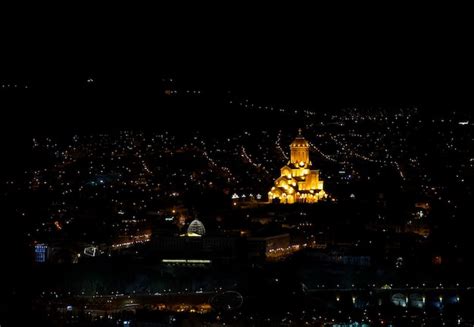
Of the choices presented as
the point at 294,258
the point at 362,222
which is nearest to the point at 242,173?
the point at 362,222

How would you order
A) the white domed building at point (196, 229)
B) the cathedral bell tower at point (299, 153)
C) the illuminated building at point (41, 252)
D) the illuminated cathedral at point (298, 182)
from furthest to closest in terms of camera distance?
the cathedral bell tower at point (299, 153), the illuminated cathedral at point (298, 182), the white domed building at point (196, 229), the illuminated building at point (41, 252)

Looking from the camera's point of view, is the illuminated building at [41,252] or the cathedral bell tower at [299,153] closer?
the illuminated building at [41,252]

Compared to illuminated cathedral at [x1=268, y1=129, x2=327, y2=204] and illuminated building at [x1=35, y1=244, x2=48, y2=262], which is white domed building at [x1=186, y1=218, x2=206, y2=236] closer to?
illuminated building at [x1=35, y1=244, x2=48, y2=262]

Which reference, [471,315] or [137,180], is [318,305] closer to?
[471,315]

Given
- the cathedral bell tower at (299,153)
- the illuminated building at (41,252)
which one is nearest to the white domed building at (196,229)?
the illuminated building at (41,252)

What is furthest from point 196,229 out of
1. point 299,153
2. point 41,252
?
point 299,153

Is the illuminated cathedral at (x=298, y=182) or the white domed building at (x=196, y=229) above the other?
the illuminated cathedral at (x=298, y=182)

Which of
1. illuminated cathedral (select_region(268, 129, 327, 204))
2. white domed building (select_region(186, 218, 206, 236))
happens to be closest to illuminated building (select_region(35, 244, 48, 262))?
white domed building (select_region(186, 218, 206, 236))

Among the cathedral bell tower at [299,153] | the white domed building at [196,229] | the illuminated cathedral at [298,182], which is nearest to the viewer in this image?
the white domed building at [196,229]

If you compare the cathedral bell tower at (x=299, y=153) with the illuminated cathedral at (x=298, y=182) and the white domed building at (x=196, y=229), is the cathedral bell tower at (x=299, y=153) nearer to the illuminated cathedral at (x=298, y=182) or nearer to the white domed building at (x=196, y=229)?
the illuminated cathedral at (x=298, y=182)
